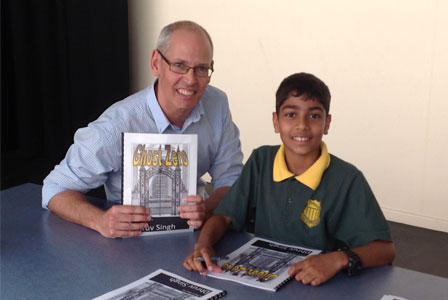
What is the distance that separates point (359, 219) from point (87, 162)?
1.05 metres

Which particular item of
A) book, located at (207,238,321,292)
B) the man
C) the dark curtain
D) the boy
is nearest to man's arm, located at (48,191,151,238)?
the man

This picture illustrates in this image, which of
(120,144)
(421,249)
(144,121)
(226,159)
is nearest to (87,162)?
(120,144)

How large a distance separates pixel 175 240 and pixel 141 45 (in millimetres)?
3620

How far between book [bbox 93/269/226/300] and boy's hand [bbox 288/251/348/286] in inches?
8.7

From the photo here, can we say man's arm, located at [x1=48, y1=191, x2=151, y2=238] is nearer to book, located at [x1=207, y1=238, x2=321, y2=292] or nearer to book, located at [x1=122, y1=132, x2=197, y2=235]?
book, located at [x1=122, y1=132, x2=197, y2=235]

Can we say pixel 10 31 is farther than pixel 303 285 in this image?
Yes

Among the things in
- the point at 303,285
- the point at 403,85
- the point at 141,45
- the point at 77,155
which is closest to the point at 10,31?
the point at 141,45

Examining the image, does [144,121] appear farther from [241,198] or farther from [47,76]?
[47,76]

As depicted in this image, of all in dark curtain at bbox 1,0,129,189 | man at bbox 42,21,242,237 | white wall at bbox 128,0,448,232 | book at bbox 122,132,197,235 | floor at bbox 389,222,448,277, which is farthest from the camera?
dark curtain at bbox 1,0,129,189

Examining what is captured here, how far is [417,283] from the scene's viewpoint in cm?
156

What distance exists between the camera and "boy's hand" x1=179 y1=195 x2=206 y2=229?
1919mm

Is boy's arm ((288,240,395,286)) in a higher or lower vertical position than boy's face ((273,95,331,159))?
lower

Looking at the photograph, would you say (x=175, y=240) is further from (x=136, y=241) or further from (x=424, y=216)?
(x=424, y=216)

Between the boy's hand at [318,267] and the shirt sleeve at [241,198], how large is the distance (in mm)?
364
